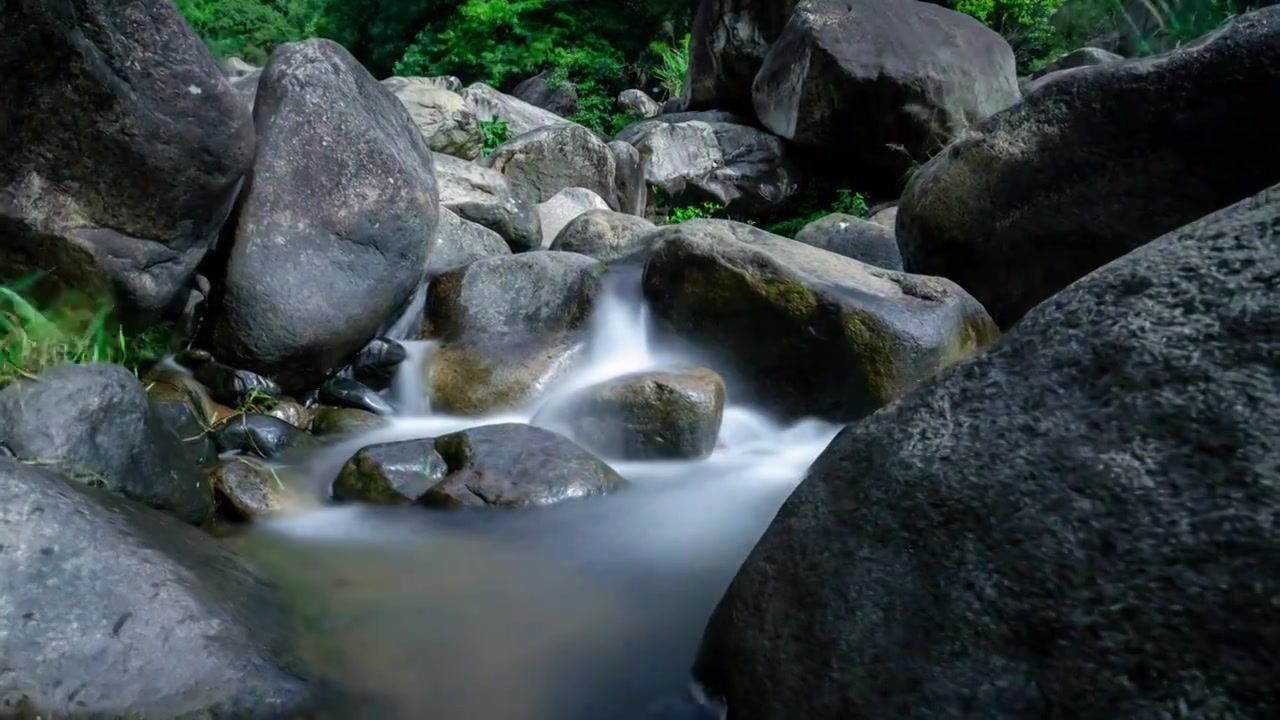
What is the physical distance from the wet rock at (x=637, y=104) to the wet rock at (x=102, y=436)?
1495 centimetres

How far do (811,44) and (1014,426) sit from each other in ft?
35.1

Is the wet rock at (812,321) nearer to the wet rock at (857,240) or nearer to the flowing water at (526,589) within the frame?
the flowing water at (526,589)

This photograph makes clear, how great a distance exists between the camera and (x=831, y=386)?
561cm

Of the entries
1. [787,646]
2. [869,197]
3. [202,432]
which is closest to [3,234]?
[202,432]

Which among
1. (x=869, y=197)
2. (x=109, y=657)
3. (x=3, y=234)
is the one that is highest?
(x=3, y=234)

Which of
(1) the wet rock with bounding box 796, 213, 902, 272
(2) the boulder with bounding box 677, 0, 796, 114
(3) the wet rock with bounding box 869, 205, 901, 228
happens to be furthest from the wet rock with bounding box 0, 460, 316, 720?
(2) the boulder with bounding box 677, 0, 796, 114

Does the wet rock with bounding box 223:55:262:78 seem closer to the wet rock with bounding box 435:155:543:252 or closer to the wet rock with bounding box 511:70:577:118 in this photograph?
the wet rock with bounding box 435:155:543:252

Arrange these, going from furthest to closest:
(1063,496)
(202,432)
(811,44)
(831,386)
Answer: (811,44) → (831,386) → (202,432) → (1063,496)

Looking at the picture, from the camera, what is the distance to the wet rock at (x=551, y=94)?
18.8 m

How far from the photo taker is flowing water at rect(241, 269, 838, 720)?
276cm

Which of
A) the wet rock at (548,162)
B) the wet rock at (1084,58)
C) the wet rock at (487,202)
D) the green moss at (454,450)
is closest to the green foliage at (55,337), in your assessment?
the green moss at (454,450)

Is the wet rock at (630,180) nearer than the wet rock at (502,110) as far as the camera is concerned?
Yes

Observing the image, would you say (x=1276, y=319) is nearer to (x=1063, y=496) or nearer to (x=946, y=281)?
(x=1063, y=496)

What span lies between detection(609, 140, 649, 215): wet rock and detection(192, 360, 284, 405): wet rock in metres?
7.30
